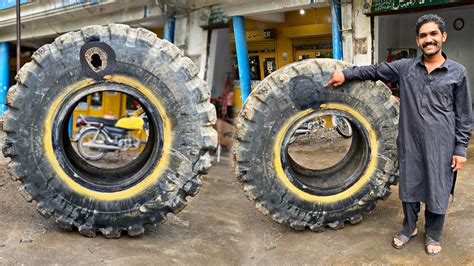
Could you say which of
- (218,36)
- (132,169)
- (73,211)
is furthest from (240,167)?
(218,36)

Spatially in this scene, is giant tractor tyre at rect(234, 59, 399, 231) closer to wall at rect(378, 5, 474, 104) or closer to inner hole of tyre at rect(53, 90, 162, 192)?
inner hole of tyre at rect(53, 90, 162, 192)

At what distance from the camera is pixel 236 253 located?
333 cm

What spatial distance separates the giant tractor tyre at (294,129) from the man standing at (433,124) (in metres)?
0.35

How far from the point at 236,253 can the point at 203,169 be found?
70cm

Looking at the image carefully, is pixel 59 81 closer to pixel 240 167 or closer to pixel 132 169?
pixel 132 169

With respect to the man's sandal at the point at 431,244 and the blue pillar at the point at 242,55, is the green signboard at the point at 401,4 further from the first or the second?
the man's sandal at the point at 431,244

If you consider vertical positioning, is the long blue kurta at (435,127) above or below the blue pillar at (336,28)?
below

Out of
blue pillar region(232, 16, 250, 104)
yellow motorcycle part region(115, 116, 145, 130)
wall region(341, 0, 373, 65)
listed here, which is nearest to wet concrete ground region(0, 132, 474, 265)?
wall region(341, 0, 373, 65)

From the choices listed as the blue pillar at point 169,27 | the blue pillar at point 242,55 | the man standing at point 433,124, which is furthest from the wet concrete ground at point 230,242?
the blue pillar at point 169,27

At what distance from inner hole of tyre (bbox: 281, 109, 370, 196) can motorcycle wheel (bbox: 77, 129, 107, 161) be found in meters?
4.84

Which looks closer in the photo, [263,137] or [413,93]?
[413,93]

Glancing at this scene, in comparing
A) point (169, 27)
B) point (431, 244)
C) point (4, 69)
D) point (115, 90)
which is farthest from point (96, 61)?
point (4, 69)

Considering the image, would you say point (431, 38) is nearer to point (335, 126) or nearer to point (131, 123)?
point (335, 126)

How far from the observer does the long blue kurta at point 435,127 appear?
287 cm
